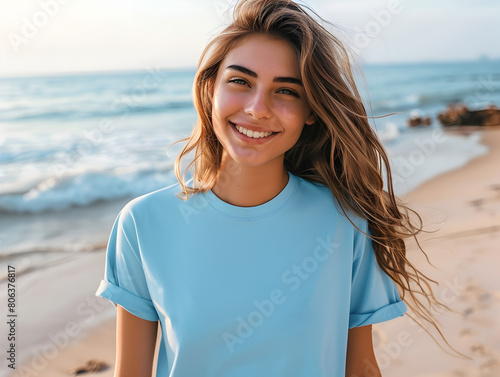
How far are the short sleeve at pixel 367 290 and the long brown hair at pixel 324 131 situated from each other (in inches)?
1.2

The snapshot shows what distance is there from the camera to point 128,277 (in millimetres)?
1803

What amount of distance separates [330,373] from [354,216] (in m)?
0.52

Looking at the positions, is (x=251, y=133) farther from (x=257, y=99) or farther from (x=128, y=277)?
(x=128, y=277)

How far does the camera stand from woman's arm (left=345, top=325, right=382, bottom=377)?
6.51 ft

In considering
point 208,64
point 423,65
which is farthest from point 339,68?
point 423,65

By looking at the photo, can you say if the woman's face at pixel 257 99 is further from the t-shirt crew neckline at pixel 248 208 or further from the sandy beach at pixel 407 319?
the sandy beach at pixel 407 319

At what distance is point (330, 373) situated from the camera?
6.11ft

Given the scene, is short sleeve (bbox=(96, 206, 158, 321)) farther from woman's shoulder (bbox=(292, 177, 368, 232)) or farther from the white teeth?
woman's shoulder (bbox=(292, 177, 368, 232))

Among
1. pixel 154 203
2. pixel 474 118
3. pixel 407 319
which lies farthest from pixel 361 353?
pixel 474 118

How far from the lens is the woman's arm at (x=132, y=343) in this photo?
6.03 feet

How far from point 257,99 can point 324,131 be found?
36cm

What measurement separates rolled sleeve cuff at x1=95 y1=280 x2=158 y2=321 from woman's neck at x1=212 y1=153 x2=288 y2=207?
42 cm

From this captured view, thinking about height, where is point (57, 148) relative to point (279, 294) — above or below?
below

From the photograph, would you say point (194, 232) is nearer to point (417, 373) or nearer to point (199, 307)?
point (199, 307)
